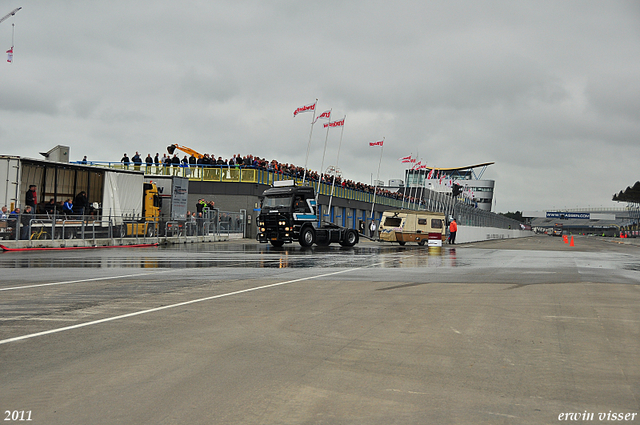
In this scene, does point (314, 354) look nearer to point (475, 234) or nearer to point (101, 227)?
point (101, 227)

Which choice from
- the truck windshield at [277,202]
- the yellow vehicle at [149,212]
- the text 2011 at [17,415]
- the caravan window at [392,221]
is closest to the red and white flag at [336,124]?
the caravan window at [392,221]

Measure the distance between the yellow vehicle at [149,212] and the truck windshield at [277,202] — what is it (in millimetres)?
6694

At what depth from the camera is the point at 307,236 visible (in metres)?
30.1

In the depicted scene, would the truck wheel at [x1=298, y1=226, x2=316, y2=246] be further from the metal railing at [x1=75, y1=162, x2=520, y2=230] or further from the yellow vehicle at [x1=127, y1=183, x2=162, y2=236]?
the metal railing at [x1=75, y1=162, x2=520, y2=230]

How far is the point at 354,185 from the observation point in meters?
62.8

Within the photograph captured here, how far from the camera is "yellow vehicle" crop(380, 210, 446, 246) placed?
40125mm

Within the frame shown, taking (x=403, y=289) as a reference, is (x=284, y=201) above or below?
above

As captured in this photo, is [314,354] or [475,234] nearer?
[314,354]

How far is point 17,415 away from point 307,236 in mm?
25791

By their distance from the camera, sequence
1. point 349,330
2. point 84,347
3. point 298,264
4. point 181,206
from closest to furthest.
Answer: point 84,347 < point 349,330 < point 298,264 < point 181,206

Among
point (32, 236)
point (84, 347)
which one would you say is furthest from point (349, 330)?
point (32, 236)

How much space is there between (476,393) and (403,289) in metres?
7.07

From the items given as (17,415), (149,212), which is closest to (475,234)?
(149,212)

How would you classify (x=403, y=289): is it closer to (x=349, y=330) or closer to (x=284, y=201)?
(x=349, y=330)
